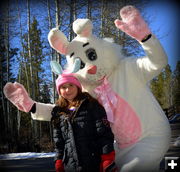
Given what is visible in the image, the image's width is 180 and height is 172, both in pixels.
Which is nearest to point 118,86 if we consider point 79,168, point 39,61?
point 79,168

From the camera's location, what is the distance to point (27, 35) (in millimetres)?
8078

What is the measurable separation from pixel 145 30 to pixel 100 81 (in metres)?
0.57

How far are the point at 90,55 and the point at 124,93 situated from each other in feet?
1.37

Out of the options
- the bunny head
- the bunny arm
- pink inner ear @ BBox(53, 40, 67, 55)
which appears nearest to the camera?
the bunny arm

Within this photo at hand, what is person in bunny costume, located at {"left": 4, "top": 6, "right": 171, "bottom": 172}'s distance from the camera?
1.94 metres

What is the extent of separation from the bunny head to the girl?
0.39ft

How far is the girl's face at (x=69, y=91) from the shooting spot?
79.5 inches

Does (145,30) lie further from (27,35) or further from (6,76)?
(6,76)

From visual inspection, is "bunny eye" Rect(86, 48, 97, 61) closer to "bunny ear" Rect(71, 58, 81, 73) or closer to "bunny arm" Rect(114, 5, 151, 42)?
"bunny ear" Rect(71, 58, 81, 73)

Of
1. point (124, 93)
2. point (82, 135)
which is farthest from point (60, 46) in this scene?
point (82, 135)

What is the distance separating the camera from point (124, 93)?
81.7 inches

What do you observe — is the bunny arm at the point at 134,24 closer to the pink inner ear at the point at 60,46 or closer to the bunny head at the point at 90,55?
the bunny head at the point at 90,55

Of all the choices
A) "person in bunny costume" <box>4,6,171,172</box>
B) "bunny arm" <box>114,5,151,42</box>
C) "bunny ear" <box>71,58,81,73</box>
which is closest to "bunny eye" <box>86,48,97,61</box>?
"person in bunny costume" <box>4,6,171,172</box>

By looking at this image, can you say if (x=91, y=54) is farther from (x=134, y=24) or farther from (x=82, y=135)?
(x=82, y=135)
